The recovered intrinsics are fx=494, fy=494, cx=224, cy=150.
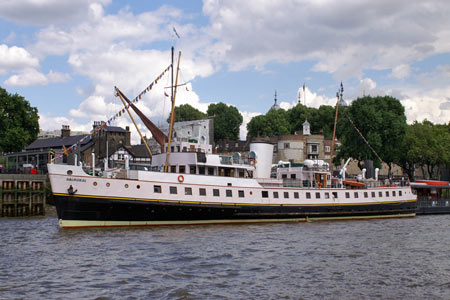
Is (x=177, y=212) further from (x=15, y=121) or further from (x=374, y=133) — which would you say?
(x=15, y=121)

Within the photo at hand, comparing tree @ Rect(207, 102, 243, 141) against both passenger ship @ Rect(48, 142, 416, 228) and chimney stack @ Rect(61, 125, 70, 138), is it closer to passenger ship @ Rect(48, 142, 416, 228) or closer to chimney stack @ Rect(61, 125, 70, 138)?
chimney stack @ Rect(61, 125, 70, 138)

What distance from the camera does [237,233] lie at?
33594 millimetres

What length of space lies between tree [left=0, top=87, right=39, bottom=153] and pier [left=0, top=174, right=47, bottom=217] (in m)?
29.2

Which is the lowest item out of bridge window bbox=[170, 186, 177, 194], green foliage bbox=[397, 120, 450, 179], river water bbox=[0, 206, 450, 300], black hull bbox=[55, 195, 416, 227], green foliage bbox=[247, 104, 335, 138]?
river water bbox=[0, 206, 450, 300]

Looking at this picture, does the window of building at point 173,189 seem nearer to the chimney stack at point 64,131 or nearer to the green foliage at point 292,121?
the chimney stack at point 64,131

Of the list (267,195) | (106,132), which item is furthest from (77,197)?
(106,132)

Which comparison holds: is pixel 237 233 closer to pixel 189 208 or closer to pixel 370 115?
pixel 189 208

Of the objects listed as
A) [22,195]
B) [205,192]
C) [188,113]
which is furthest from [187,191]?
[188,113]

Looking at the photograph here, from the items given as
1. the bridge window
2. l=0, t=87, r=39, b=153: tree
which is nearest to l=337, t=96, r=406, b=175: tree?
the bridge window

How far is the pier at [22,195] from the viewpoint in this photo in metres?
47.7

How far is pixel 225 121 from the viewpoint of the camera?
4818 inches

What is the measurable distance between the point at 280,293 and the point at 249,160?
25.7m

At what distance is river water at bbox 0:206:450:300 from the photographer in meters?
18.5

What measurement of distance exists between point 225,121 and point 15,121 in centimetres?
5492
